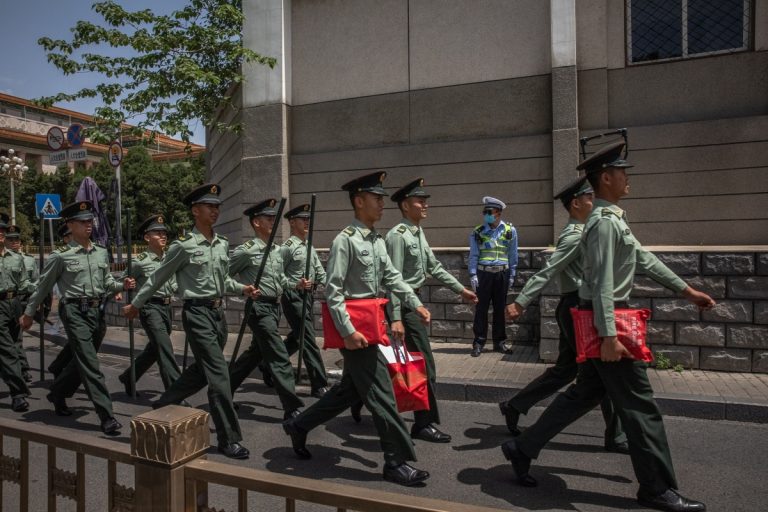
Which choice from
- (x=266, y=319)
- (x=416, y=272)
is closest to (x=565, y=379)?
(x=416, y=272)

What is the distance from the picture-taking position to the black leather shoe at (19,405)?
639 cm

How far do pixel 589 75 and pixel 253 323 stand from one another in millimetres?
5847

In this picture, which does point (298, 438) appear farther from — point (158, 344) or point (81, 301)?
point (81, 301)

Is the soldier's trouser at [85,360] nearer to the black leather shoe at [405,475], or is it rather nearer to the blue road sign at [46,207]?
the black leather shoe at [405,475]

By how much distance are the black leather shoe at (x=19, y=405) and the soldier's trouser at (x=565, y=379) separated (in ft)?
16.6

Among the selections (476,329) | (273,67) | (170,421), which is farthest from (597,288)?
(273,67)

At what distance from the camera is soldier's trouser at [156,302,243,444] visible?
4.73 metres

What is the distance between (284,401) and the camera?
5371 mm

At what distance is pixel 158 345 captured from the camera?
639cm

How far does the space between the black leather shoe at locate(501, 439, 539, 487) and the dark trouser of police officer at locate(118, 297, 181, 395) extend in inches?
146

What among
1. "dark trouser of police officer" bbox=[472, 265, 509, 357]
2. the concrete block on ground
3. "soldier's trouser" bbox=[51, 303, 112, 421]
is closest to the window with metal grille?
"dark trouser of police officer" bbox=[472, 265, 509, 357]

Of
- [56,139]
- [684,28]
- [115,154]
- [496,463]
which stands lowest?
[496,463]

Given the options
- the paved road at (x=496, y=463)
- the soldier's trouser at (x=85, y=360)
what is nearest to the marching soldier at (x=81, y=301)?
the soldier's trouser at (x=85, y=360)

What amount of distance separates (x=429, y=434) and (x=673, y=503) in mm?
1992
